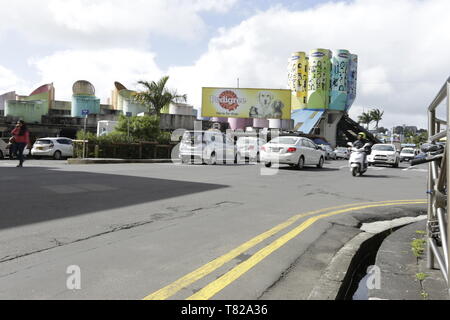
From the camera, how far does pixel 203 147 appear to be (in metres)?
20.0

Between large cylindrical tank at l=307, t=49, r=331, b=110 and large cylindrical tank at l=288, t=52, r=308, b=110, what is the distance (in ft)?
2.27

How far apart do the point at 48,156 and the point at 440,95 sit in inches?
1031

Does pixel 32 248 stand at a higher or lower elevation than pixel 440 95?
lower

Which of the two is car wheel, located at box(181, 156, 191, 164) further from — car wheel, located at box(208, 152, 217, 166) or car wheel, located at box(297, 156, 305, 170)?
car wheel, located at box(297, 156, 305, 170)

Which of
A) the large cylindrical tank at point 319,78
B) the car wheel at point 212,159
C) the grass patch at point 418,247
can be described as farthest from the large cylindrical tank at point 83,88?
the grass patch at point 418,247

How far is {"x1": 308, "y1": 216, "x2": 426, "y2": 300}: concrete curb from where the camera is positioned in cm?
349

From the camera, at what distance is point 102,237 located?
5094mm

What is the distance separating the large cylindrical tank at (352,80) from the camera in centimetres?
5659

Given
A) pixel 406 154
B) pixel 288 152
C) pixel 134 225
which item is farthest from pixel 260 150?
pixel 406 154

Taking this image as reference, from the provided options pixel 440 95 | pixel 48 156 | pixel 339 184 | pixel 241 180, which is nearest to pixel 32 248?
pixel 440 95

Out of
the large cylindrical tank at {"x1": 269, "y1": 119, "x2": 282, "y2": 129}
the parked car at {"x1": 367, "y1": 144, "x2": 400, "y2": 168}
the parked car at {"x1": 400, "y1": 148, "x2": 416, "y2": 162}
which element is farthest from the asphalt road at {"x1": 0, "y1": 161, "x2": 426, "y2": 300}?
the large cylindrical tank at {"x1": 269, "y1": 119, "x2": 282, "y2": 129}

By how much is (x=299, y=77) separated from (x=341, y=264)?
52820 mm
